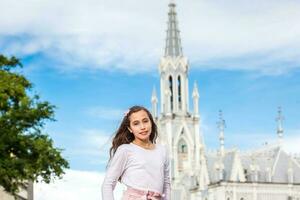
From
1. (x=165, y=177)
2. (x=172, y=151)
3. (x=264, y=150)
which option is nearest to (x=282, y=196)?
(x=264, y=150)

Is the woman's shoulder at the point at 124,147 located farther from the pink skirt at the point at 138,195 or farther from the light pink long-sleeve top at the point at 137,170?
the pink skirt at the point at 138,195

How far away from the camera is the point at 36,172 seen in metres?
28.4

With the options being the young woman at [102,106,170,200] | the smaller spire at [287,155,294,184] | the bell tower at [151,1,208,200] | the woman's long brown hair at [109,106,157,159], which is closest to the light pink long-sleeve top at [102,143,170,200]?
the young woman at [102,106,170,200]

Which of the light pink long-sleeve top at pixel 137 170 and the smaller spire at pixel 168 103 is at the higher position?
the smaller spire at pixel 168 103

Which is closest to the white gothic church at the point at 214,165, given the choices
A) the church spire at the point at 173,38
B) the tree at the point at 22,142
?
the church spire at the point at 173,38

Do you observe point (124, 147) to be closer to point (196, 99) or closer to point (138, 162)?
point (138, 162)

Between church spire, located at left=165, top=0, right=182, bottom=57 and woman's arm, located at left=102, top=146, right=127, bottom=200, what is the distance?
109094 millimetres

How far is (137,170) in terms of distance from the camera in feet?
19.1

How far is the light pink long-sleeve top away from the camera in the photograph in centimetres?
579

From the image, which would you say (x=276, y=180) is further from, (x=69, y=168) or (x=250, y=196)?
(x=69, y=168)

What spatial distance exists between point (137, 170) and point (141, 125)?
1.10ft

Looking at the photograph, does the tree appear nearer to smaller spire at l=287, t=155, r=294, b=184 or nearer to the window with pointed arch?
smaller spire at l=287, t=155, r=294, b=184

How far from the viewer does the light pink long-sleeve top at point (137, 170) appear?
5.79 metres

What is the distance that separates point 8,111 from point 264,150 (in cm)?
6662
